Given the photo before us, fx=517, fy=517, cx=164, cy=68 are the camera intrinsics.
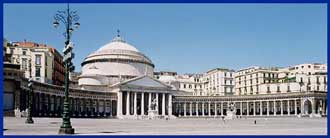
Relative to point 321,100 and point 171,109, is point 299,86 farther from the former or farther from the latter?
point 171,109

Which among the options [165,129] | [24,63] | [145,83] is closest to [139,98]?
[145,83]

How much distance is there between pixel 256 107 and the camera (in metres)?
115

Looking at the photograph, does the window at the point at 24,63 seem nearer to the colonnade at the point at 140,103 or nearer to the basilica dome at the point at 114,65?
the colonnade at the point at 140,103

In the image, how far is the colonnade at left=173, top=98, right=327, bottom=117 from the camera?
10600cm

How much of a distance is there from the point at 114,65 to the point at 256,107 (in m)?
34.2

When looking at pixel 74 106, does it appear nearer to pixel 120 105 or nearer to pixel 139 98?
pixel 120 105

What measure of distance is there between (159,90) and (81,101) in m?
20.8

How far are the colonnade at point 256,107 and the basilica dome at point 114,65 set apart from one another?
43.3ft

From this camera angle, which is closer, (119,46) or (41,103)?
(41,103)

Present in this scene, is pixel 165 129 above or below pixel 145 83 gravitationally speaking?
below

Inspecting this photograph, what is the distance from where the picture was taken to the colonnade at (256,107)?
348 feet

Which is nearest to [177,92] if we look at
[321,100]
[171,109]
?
[171,109]

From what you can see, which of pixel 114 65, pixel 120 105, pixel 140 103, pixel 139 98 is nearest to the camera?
pixel 120 105

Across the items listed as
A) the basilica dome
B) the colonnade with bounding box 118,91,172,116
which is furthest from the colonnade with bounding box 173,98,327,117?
the basilica dome
